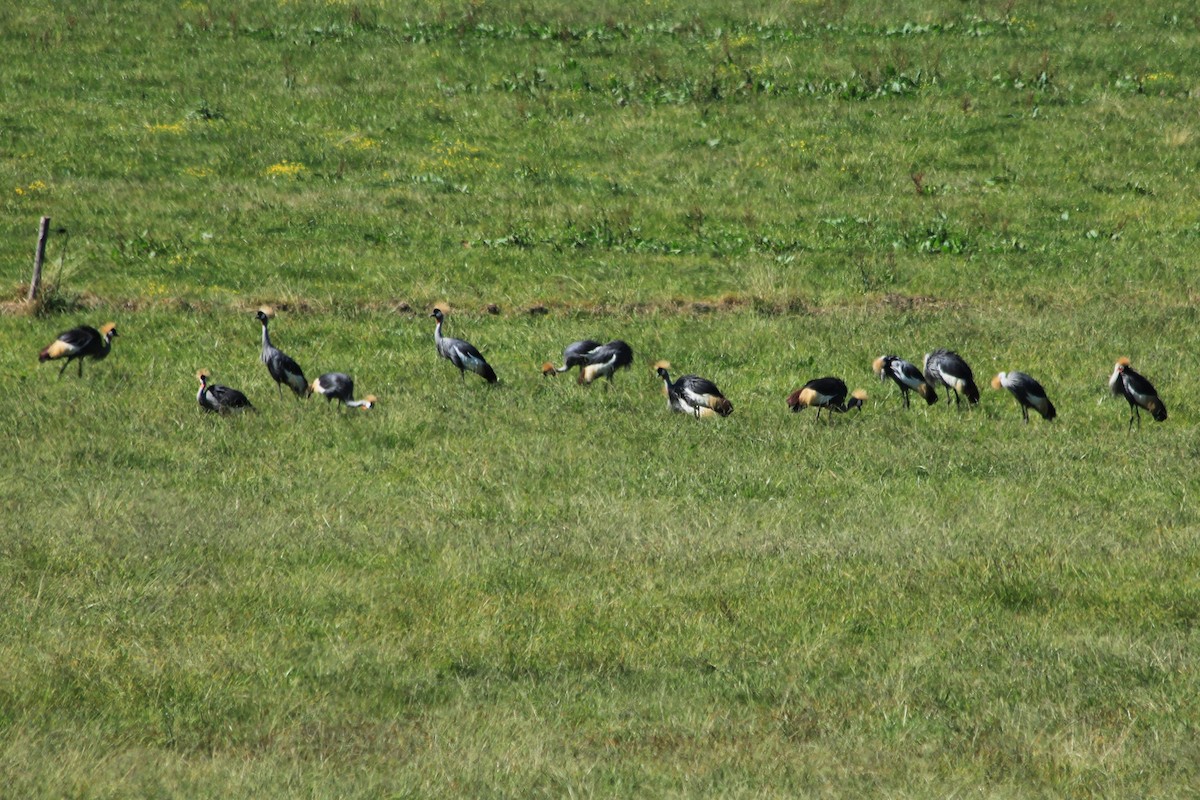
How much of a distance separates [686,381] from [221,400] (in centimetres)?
508

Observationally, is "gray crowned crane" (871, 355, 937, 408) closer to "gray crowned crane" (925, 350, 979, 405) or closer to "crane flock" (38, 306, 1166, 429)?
"crane flock" (38, 306, 1166, 429)

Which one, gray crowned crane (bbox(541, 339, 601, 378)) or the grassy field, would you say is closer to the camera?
the grassy field

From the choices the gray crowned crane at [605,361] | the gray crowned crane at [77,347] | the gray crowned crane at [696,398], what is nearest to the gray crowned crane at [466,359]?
the gray crowned crane at [605,361]

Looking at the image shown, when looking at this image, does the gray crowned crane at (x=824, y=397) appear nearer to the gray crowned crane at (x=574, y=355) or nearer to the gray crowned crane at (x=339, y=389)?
the gray crowned crane at (x=574, y=355)

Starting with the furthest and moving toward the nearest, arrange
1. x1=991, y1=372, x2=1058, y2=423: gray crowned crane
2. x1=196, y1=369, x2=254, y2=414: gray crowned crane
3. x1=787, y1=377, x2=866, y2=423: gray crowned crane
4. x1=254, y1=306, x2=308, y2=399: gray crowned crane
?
1. x1=254, y1=306, x2=308, y2=399: gray crowned crane
2. x1=991, y1=372, x2=1058, y2=423: gray crowned crane
3. x1=787, y1=377, x2=866, y2=423: gray crowned crane
4. x1=196, y1=369, x2=254, y2=414: gray crowned crane

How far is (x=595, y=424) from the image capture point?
49.4 feet

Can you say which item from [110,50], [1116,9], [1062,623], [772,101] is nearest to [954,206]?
[772,101]

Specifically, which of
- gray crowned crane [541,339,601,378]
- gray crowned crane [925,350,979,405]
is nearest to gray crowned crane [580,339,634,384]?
gray crowned crane [541,339,601,378]

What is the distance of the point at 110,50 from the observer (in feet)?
110

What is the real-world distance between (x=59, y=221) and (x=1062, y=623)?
1936 centimetres

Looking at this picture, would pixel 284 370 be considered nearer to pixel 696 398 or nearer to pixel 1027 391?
pixel 696 398

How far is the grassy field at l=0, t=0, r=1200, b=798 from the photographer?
7855 mm

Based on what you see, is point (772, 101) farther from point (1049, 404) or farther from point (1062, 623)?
point (1062, 623)

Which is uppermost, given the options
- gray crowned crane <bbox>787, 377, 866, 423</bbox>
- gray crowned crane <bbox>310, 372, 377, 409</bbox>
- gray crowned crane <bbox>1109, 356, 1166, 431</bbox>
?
gray crowned crane <bbox>1109, 356, 1166, 431</bbox>
